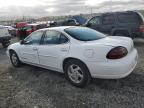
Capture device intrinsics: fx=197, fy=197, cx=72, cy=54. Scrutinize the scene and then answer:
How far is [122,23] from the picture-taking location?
10.2 meters

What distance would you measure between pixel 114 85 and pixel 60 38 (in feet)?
6.07

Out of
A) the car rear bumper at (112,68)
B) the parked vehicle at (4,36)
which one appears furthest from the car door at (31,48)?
the parked vehicle at (4,36)

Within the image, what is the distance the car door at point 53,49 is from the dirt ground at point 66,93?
55cm

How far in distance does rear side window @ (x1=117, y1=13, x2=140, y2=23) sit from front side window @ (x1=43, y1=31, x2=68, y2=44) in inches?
222

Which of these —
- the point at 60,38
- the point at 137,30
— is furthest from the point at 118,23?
the point at 60,38

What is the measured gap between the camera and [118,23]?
33.9 feet

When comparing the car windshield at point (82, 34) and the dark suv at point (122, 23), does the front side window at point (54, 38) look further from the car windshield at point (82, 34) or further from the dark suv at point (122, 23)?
the dark suv at point (122, 23)

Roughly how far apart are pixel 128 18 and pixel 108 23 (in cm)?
118

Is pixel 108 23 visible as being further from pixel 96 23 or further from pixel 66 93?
pixel 66 93

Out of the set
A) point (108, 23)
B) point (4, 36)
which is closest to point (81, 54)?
point (108, 23)

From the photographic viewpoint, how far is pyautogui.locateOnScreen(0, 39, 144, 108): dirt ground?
4164 mm

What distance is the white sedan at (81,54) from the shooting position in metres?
4.32

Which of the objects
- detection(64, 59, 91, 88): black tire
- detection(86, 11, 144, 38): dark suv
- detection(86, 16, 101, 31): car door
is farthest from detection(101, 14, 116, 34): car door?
detection(64, 59, 91, 88): black tire

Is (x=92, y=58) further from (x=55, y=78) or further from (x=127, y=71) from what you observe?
(x=55, y=78)
